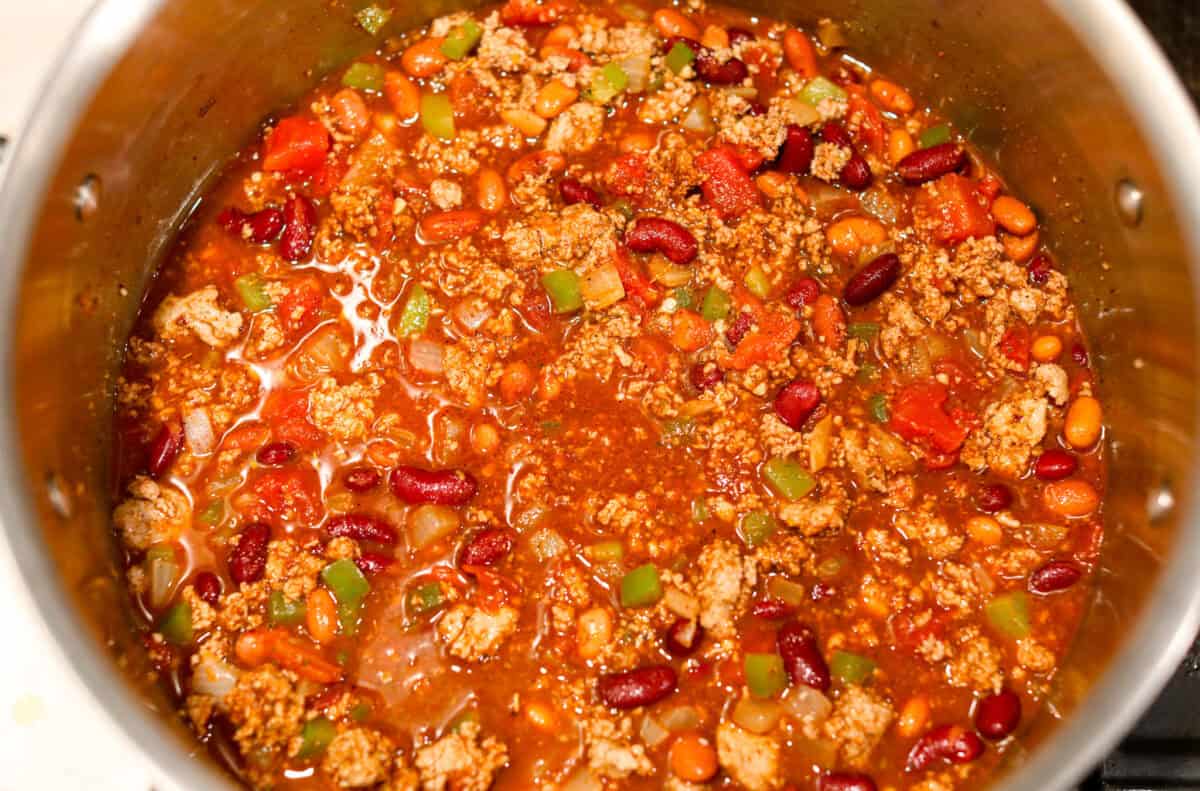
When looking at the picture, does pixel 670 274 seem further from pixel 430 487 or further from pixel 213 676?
pixel 213 676

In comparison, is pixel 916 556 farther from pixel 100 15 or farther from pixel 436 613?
pixel 100 15

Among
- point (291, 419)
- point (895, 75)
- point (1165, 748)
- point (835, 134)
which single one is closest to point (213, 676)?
point (291, 419)

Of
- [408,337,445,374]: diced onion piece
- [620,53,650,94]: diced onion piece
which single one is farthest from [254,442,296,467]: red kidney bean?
[620,53,650,94]: diced onion piece

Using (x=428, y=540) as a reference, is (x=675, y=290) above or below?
above

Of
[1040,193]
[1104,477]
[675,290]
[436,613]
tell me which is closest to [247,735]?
[436,613]

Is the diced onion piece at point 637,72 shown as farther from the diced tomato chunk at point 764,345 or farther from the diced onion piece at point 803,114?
the diced tomato chunk at point 764,345

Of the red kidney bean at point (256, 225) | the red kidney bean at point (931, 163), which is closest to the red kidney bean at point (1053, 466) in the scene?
the red kidney bean at point (931, 163)

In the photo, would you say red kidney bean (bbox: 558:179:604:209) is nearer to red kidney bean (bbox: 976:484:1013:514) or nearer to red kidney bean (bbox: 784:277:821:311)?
red kidney bean (bbox: 784:277:821:311)
